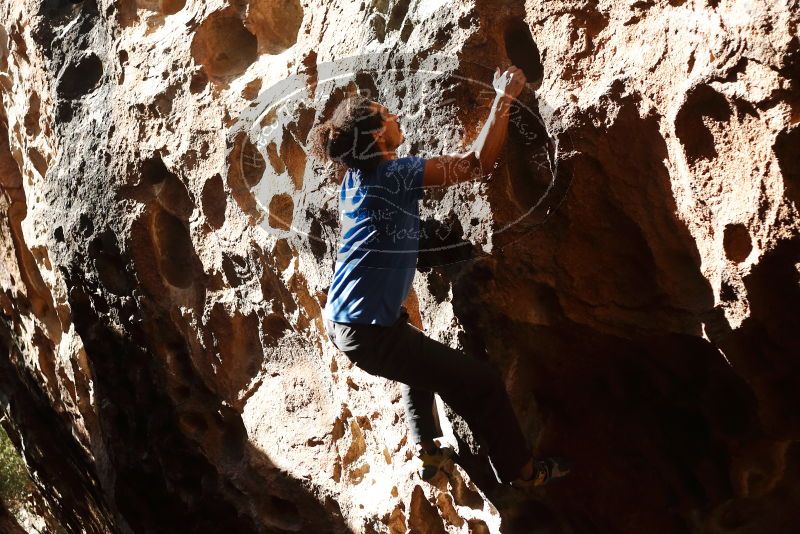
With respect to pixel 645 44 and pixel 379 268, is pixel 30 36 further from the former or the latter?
pixel 645 44

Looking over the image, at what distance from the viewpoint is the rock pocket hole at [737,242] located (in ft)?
6.39

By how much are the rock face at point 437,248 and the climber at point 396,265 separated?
0.18 m

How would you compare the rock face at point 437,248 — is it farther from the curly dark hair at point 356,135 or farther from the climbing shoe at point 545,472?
the curly dark hair at point 356,135

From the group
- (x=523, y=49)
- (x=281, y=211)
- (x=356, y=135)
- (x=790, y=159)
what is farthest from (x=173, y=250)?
(x=790, y=159)

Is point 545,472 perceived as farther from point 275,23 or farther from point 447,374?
point 275,23

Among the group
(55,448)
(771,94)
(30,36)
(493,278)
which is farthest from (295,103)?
(55,448)

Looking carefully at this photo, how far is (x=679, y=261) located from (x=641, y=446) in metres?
0.68

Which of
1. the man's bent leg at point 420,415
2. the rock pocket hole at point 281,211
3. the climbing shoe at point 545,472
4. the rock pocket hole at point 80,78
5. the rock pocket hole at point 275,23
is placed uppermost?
the rock pocket hole at point 80,78

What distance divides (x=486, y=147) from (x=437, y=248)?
18.5 inches

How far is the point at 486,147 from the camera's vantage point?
2.04m

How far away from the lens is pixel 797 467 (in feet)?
8.18

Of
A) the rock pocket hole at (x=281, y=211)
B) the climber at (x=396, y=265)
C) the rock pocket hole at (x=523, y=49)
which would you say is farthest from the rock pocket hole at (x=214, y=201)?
the rock pocket hole at (x=523, y=49)

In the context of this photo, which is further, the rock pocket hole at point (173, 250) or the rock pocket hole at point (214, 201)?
the rock pocket hole at point (173, 250)

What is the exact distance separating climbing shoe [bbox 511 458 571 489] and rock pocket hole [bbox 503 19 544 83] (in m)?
1.05
